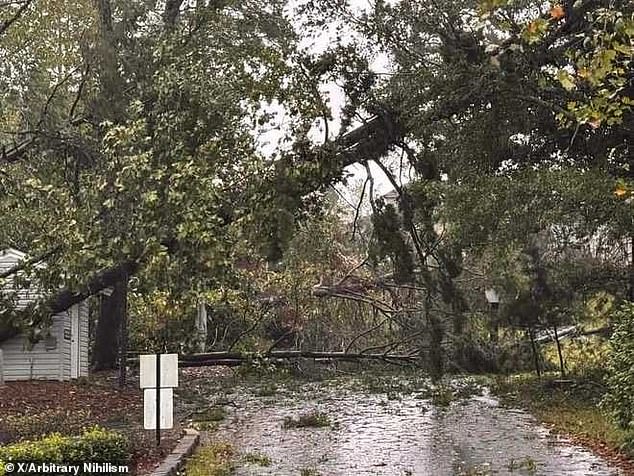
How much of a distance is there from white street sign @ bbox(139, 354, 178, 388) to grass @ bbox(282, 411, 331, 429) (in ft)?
11.7

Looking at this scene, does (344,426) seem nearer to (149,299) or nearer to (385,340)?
(149,299)

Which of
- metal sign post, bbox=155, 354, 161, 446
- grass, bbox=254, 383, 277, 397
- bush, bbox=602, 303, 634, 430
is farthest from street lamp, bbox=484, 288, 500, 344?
metal sign post, bbox=155, 354, 161, 446

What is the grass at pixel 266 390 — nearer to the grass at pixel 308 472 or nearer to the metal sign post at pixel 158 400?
the metal sign post at pixel 158 400

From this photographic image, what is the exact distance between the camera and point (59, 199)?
11.7 meters

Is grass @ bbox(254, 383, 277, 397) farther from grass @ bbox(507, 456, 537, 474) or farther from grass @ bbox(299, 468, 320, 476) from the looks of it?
grass @ bbox(507, 456, 537, 474)

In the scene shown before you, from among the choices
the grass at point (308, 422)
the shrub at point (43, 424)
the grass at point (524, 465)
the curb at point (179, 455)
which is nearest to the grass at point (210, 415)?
the grass at point (308, 422)

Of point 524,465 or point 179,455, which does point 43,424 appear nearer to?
point 179,455

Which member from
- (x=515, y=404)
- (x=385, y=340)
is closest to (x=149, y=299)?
(x=385, y=340)

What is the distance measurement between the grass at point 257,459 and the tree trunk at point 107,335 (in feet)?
35.3

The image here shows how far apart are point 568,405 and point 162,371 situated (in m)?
7.86

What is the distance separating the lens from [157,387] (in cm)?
902

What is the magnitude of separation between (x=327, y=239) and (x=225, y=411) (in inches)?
229

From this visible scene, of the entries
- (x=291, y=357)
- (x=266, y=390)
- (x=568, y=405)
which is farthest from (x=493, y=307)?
(x=291, y=357)

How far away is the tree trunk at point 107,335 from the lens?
770 inches
